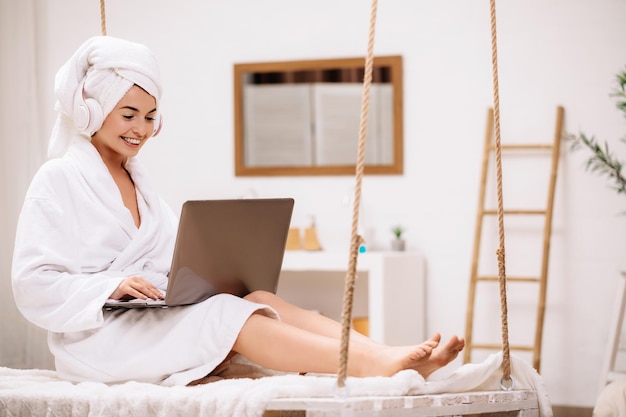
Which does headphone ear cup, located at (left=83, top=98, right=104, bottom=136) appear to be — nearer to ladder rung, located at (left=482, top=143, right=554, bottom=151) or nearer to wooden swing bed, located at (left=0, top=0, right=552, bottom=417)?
wooden swing bed, located at (left=0, top=0, right=552, bottom=417)

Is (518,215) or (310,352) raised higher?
(518,215)

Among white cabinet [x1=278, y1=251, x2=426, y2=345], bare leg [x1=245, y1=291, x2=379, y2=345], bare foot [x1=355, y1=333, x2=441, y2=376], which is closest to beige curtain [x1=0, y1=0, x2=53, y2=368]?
white cabinet [x1=278, y1=251, x2=426, y2=345]

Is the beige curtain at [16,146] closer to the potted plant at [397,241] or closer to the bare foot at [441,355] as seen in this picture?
the potted plant at [397,241]

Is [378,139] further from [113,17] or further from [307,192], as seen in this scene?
[113,17]

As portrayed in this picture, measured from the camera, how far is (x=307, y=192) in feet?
17.6

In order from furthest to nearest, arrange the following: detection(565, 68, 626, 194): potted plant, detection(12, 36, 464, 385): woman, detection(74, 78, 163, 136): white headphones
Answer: detection(565, 68, 626, 194): potted plant < detection(74, 78, 163, 136): white headphones < detection(12, 36, 464, 385): woman

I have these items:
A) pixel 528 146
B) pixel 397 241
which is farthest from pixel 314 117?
pixel 528 146

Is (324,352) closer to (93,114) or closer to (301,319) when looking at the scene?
(301,319)

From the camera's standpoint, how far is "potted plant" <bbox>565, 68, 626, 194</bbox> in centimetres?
460

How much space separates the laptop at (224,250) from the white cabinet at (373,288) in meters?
2.33

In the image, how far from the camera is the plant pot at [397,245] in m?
5.08

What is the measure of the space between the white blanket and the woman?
0.08 metres

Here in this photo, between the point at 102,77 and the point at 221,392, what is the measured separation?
3.25 ft

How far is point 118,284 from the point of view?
86.1 inches
